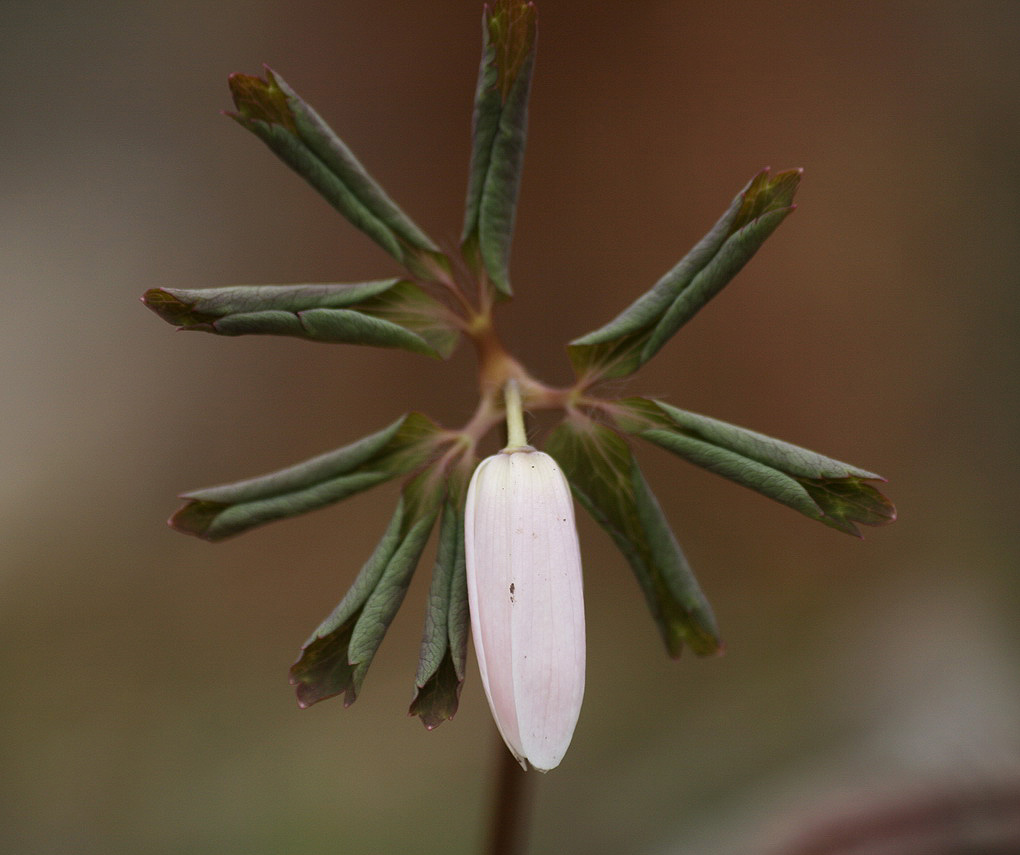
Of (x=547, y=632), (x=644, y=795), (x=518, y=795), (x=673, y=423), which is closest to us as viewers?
(x=547, y=632)

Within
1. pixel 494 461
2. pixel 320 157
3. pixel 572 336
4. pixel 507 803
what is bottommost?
pixel 507 803

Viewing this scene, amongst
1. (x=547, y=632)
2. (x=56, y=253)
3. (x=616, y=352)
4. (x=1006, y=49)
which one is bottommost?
(x=547, y=632)

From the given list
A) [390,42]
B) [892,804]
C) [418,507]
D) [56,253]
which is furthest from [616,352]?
[56,253]

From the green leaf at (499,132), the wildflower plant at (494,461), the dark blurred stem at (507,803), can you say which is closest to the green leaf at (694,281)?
the wildflower plant at (494,461)

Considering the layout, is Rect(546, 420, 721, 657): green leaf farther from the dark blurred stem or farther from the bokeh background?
the bokeh background

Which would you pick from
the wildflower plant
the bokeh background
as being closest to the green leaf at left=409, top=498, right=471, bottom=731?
the wildflower plant

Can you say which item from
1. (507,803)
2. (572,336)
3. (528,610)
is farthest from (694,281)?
(572,336)

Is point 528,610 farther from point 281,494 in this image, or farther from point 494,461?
point 281,494

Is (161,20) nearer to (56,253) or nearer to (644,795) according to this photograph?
(56,253)
